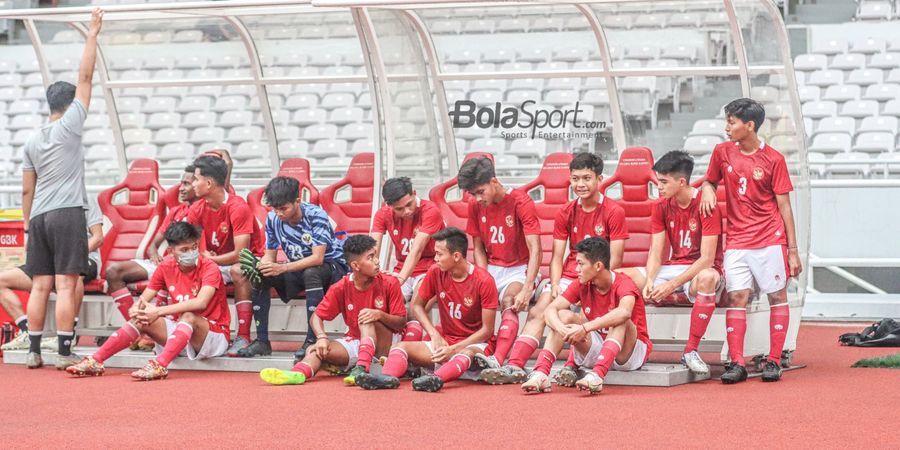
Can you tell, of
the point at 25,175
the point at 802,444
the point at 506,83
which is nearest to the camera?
the point at 802,444

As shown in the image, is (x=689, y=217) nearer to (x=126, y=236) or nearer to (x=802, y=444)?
(x=802, y=444)

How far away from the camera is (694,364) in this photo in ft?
26.5

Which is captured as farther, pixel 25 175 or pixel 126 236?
pixel 126 236

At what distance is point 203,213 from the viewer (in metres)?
9.60

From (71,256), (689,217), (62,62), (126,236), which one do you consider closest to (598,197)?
(689,217)

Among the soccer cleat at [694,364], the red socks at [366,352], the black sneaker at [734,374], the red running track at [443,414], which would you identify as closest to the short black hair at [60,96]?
the red running track at [443,414]

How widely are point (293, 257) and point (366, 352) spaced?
125cm

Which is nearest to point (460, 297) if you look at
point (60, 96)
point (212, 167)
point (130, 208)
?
point (212, 167)

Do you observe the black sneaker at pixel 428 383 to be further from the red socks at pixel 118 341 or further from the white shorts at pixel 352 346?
the red socks at pixel 118 341

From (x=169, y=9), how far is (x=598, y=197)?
3465mm

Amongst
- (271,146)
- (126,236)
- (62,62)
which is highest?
(62,62)

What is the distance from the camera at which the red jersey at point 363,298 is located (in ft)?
27.5

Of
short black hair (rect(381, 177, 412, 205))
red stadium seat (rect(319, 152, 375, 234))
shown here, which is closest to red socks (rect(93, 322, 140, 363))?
short black hair (rect(381, 177, 412, 205))

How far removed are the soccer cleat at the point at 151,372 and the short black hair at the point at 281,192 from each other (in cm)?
132
